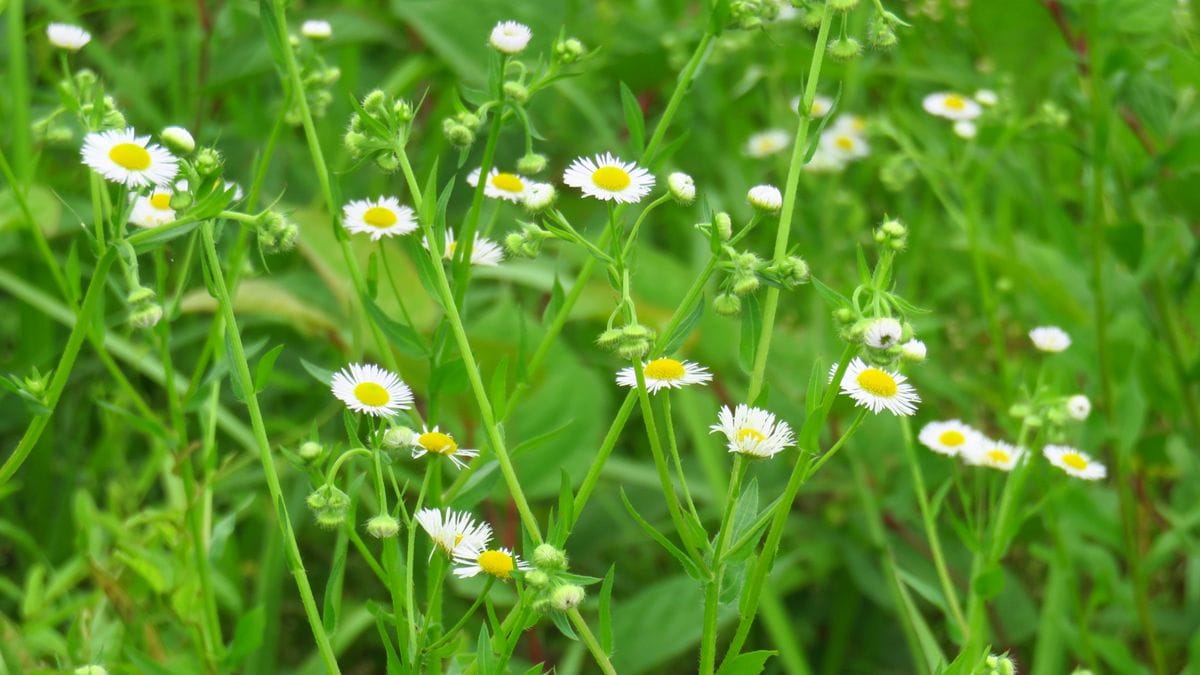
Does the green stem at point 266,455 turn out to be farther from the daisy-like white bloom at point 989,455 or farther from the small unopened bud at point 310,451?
the daisy-like white bloom at point 989,455

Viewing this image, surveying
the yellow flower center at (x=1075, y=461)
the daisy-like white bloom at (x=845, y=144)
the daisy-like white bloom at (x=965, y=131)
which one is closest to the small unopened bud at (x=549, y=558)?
the yellow flower center at (x=1075, y=461)

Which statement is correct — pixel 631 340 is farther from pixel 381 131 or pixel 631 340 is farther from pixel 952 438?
pixel 952 438

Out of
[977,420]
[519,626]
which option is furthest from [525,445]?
[977,420]

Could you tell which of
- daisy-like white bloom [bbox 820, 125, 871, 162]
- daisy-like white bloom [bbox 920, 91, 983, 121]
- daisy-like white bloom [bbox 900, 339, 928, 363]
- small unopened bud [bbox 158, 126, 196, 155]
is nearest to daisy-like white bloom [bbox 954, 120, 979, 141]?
daisy-like white bloom [bbox 920, 91, 983, 121]

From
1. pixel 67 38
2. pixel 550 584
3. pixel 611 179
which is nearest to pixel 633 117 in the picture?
pixel 611 179

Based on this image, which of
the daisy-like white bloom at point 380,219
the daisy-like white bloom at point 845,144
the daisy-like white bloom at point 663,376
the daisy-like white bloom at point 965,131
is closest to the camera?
the daisy-like white bloom at point 663,376

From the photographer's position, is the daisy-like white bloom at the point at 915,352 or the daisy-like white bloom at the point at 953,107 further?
the daisy-like white bloom at the point at 953,107

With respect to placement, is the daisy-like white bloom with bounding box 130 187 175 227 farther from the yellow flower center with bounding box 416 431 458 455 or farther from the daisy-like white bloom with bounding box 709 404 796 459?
the daisy-like white bloom with bounding box 709 404 796 459

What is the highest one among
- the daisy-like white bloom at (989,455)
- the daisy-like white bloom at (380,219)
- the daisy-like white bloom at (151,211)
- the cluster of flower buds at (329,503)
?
the daisy-like white bloom at (151,211)
